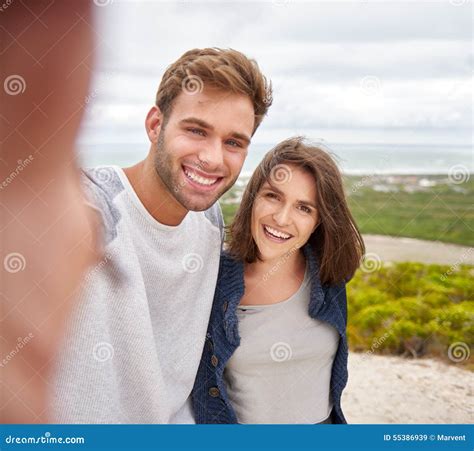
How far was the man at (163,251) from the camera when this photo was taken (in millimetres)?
1658

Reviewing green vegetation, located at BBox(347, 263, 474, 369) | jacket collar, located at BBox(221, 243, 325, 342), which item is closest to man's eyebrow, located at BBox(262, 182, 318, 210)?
jacket collar, located at BBox(221, 243, 325, 342)

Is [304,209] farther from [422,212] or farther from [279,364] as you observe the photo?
[422,212]

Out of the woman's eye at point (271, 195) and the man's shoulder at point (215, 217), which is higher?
the woman's eye at point (271, 195)

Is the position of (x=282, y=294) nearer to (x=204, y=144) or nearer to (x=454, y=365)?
(x=204, y=144)

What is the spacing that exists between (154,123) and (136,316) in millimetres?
659

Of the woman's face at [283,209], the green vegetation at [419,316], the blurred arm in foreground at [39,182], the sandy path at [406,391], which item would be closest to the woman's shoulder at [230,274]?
the woman's face at [283,209]

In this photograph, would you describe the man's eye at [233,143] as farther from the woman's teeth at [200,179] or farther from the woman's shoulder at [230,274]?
the woman's shoulder at [230,274]

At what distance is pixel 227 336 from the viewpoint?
1878mm

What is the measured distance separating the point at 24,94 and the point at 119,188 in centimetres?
91

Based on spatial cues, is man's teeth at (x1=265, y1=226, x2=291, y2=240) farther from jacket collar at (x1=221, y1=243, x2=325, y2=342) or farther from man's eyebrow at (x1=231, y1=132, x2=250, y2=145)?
man's eyebrow at (x1=231, y1=132, x2=250, y2=145)

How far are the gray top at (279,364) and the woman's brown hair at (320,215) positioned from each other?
0.55 feet

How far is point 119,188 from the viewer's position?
5.92 ft

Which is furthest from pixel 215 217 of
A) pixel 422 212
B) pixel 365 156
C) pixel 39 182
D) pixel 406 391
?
pixel 422 212
